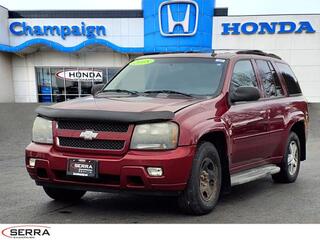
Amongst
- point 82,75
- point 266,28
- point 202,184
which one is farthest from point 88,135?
point 82,75

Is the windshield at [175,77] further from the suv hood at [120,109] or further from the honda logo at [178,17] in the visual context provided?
the honda logo at [178,17]

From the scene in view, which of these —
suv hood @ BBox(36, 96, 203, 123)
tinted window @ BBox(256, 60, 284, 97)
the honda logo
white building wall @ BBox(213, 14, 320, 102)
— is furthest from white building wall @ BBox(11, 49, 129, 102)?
suv hood @ BBox(36, 96, 203, 123)

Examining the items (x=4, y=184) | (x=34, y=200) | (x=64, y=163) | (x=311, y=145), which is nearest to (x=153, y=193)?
(x=64, y=163)

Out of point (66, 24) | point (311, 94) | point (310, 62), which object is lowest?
point (311, 94)

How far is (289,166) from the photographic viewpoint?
300 inches

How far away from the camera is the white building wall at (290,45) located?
102ft

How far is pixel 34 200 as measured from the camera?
615cm

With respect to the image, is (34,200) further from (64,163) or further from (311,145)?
(311,145)

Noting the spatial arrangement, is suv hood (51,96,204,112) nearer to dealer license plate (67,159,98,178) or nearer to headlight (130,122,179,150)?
headlight (130,122,179,150)

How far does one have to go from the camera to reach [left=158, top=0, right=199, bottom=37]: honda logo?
29.9 m

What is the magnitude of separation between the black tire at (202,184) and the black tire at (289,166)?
2220mm

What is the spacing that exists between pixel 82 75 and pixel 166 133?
2967 centimetres

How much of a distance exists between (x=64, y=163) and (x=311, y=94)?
1136 inches
